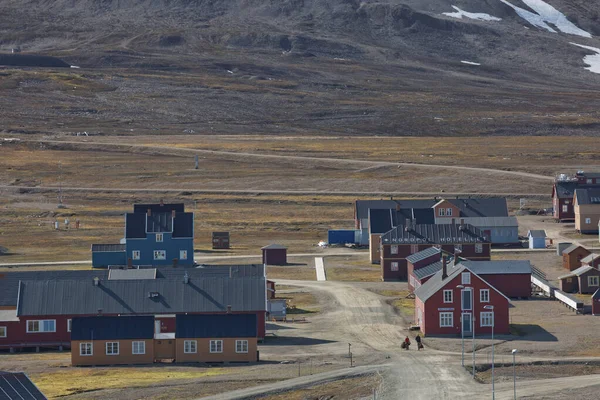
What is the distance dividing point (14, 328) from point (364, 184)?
85.9 metres

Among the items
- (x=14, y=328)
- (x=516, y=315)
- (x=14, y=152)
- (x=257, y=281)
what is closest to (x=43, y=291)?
(x=14, y=328)

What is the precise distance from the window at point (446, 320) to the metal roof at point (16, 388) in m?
31.3

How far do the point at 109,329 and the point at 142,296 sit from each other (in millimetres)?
6030

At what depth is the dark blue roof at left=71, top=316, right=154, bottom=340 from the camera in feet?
211

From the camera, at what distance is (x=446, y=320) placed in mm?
71750

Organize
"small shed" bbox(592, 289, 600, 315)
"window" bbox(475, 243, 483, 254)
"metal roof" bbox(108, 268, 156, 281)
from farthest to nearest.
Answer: "window" bbox(475, 243, 483, 254)
"small shed" bbox(592, 289, 600, 315)
"metal roof" bbox(108, 268, 156, 281)

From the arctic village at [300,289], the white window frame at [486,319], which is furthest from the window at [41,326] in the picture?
the white window frame at [486,319]

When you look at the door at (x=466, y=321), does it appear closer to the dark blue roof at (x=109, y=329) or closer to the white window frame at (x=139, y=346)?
the dark blue roof at (x=109, y=329)

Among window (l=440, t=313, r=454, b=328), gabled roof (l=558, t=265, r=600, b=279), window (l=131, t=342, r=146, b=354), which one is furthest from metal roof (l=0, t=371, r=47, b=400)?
gabled roof (l=558, t=265, r=600, b=279)

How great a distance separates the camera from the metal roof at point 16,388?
44.4m

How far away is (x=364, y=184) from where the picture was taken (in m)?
152

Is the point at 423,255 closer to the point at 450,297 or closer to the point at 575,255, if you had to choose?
the point at 450,297

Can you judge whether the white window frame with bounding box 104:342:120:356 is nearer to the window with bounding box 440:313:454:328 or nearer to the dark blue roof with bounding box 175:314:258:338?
the dark blue roof with bounding box 175:314:258:338

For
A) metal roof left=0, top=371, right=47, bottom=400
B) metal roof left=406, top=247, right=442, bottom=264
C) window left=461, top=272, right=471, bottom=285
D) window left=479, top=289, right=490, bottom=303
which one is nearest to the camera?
metal roof left=0, top=371, right=47, bottom=400
